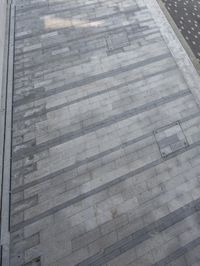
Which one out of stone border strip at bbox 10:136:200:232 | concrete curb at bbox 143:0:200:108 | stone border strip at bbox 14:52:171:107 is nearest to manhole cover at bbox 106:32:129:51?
stone border strip at bbox 14:52:171:107

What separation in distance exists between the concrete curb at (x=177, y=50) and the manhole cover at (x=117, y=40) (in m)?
2.52

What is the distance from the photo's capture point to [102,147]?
510 inches

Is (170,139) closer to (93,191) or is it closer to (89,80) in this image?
(93,191)

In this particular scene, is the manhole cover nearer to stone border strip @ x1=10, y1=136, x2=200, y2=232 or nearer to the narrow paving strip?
the narrow paving strip

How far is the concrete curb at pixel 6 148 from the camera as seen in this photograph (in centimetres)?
1071

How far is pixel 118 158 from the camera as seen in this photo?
41.2ft

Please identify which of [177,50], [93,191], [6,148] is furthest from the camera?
[177,50]

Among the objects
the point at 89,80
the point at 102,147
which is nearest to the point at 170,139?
the point at 102,147

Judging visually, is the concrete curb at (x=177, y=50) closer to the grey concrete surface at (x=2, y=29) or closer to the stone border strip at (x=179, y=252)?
the stone border strip at (x=179, y=252)

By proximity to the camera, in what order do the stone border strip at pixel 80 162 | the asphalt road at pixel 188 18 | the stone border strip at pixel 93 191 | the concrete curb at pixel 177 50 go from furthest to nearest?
1. the asphalt road at pixel 188 18
2. the concrete curb at pixel 177 50
3. the stone border strip at pixel 80 162
4. the stone border strip at pixel 93 191

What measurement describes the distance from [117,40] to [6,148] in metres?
9.76

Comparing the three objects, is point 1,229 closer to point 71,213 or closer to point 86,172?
point 71,213

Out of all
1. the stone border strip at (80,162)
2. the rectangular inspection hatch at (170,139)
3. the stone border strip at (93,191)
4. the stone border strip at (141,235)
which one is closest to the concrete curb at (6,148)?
the stone border strip at (93,191)

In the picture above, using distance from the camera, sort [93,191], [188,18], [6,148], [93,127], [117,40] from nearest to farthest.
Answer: [93,191] → [6,148] → [93,127] → [117,40] → [188,18]
